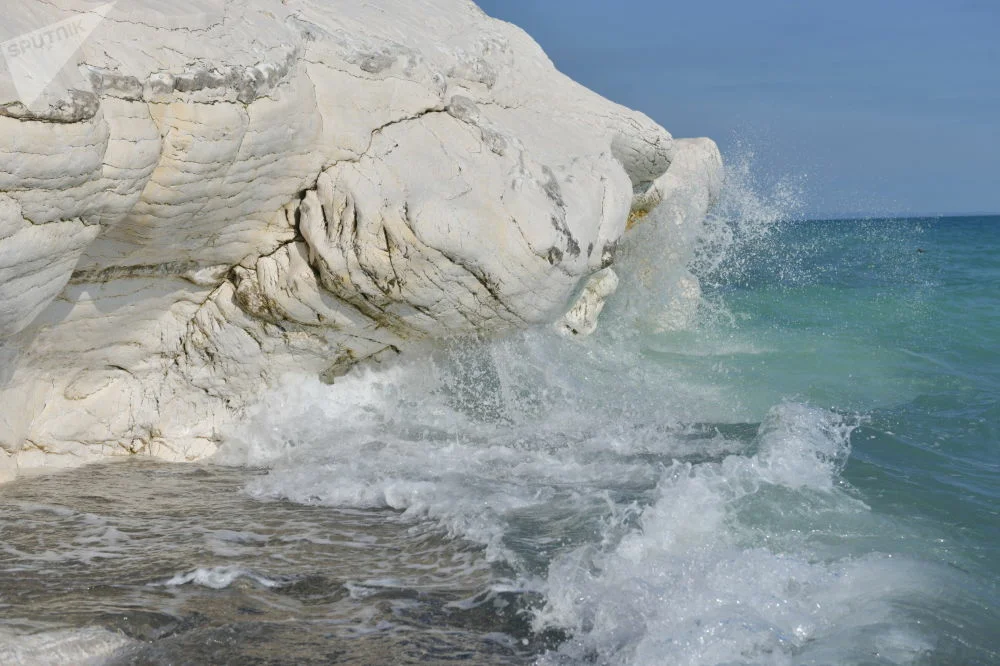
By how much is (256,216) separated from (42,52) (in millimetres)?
1487

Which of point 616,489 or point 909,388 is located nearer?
point 616,489

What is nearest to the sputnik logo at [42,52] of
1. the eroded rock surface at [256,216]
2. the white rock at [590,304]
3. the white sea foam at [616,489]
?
the eroded rock surface at [256,216]

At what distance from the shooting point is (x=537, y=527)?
4.02 metres

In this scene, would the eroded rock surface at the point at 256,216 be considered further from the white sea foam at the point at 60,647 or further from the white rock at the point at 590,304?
the white rock at the point at 590,304

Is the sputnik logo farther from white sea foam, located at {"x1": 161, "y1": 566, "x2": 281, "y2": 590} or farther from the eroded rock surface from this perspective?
white sea foam, located at {"x1": 161, "y1": 566, "x2": 281, "y2": 590}


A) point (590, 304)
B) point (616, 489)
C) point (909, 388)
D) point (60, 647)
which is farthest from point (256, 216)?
point (909, 388)

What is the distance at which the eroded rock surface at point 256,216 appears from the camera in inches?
151

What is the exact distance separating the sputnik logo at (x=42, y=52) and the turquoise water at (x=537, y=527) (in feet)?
5.60

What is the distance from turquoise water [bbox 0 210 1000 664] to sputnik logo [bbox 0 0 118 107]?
1706 mm

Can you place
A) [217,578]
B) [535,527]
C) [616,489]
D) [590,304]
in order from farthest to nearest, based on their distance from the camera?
1. [590,304]
2. [616,489]
3. [535,527]
4. [217,578]

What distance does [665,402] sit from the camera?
6379 mm

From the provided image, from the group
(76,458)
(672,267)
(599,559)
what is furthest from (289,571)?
(672,267)

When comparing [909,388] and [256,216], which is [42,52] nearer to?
[256,216]

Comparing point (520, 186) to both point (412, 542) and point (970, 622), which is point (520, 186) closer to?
point (412, 542)
